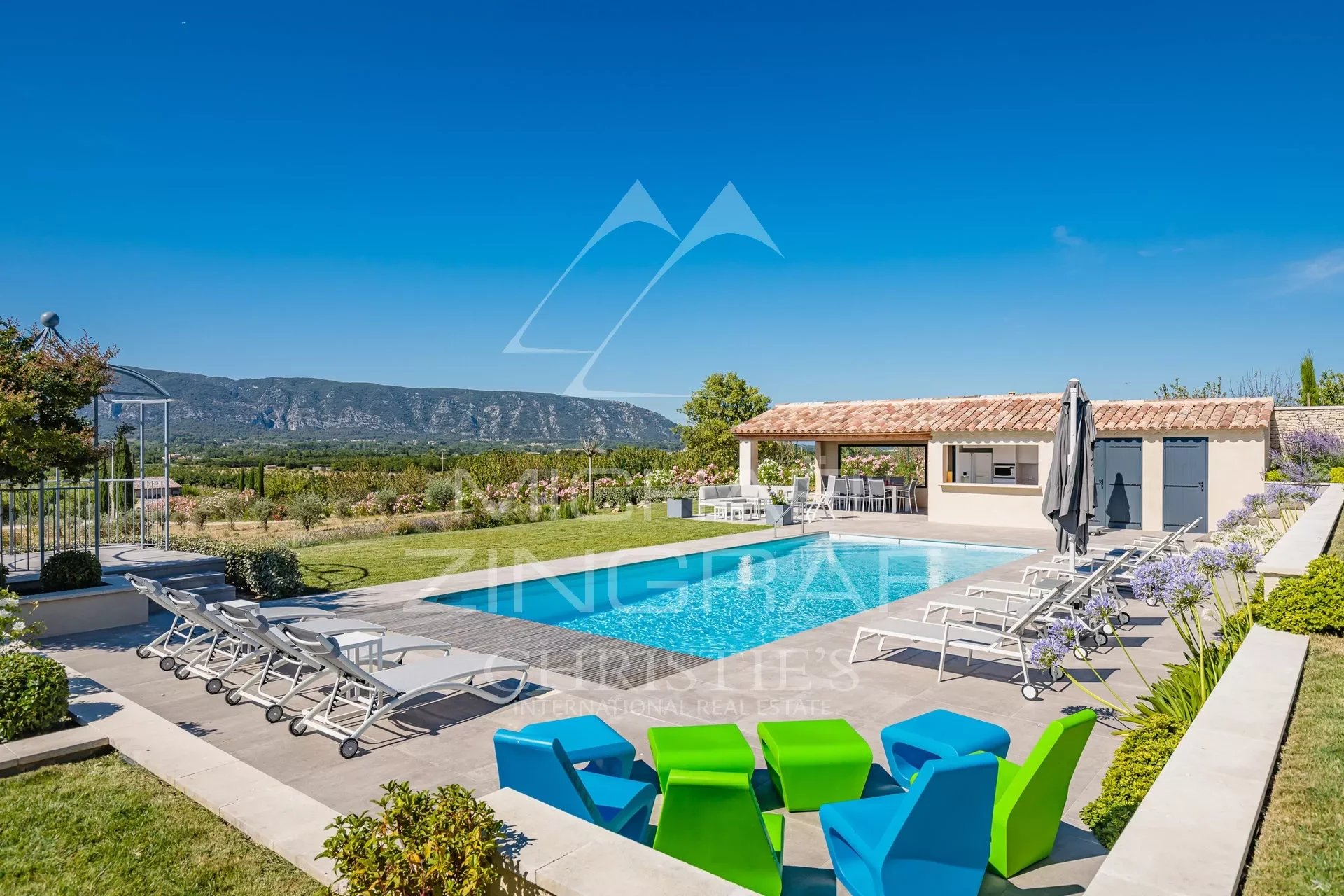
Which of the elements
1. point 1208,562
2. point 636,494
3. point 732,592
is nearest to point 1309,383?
point 636,494

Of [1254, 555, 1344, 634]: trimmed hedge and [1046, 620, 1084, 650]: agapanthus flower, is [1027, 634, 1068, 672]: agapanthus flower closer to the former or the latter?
[1046, 620, 1084, 650]: agapanthus flower

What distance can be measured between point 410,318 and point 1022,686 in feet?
125

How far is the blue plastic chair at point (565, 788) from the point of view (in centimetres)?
310

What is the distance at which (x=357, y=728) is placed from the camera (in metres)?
4.82

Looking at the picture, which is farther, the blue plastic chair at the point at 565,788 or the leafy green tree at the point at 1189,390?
the leafy green tree at the point at 1189,390

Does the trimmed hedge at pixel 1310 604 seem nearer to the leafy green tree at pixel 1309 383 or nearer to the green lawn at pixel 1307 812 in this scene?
the green lawn at pixel 1307 812

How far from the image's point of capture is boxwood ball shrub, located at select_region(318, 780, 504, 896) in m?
2.15

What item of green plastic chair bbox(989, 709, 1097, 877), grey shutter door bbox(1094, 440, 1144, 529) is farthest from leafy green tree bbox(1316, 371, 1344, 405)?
green plastic chair bbox(989, 709, 1097, 877)

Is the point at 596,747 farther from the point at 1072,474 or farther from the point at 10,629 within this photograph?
the point at 1072,474

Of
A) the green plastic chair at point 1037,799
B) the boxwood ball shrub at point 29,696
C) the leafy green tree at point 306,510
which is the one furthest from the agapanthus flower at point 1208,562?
the leafy green tree at point 306,510

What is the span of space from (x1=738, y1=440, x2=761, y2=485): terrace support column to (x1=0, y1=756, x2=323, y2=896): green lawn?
773 inches

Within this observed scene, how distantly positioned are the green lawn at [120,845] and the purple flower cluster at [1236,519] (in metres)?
11.5

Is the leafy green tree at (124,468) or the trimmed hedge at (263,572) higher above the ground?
the leafy green tree at (124,468)

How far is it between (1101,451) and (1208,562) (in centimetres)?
1354
